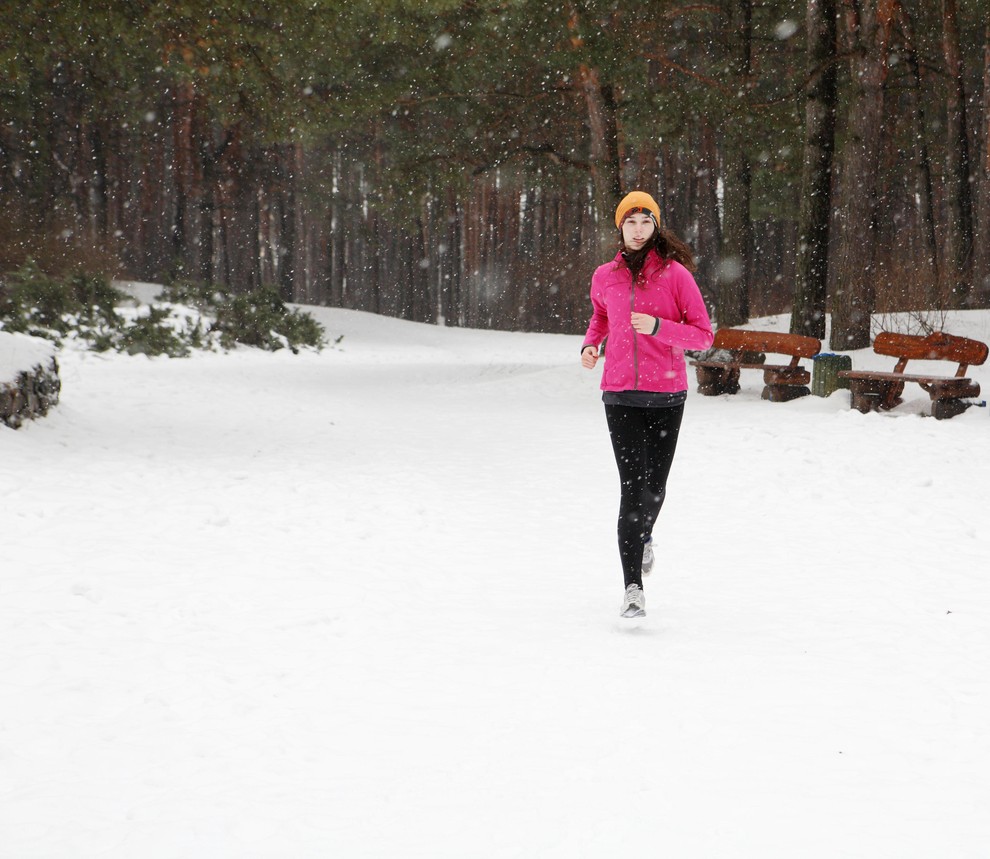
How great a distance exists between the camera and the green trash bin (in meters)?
12.6

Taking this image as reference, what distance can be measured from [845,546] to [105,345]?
15.3 m

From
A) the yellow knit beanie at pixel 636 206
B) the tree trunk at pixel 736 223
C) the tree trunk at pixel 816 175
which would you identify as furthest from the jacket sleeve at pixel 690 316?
the tree trunk at pixel 736 223

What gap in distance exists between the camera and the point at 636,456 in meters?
5.09

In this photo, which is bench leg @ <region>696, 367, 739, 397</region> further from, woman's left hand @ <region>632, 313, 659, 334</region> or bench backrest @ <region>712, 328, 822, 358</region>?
woman's left hand @ <region>632, 313, 659, 334</region>

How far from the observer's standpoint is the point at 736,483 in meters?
8.69

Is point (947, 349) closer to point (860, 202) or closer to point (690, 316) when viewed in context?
point (860, 202)

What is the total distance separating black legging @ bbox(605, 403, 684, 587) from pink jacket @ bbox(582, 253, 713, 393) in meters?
0.16

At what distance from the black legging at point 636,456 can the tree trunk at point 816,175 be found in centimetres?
1116

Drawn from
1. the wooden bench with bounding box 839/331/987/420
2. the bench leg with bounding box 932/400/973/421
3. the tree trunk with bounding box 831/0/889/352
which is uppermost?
the tree trunk with bounding box 831/0/889/352

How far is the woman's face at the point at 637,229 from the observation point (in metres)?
4.90

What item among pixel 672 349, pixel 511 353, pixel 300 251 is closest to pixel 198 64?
pixel 672 349

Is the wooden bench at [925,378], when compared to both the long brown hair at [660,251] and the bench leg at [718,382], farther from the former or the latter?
the long brown hair at [660,251]

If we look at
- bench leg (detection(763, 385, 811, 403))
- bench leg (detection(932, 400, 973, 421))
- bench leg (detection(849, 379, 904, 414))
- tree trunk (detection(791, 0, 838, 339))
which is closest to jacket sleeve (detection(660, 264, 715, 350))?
bench leg (detection(932, 400, 973, 421))

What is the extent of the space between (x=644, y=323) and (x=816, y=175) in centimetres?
1199
